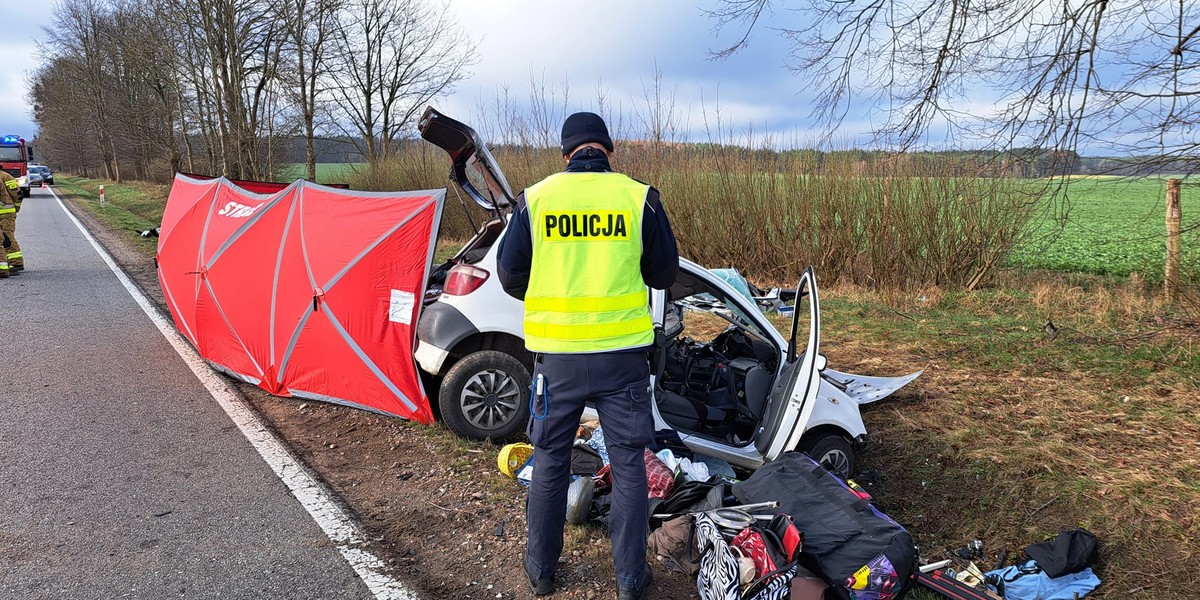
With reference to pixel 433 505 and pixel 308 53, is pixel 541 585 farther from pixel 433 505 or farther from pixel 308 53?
pixel 308 53

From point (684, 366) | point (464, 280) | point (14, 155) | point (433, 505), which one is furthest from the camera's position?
point (14, 155)

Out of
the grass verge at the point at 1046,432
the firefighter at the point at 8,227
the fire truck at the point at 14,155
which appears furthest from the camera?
the fire truck at the point at 14,155

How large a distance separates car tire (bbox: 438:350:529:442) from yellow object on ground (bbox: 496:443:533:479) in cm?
49

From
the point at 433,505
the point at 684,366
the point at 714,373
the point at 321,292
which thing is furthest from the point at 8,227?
the point at 714,373

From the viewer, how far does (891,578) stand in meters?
3.26

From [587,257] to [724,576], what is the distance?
144 cm

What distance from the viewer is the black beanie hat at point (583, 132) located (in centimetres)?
325

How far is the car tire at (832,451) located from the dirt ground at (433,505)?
152cm

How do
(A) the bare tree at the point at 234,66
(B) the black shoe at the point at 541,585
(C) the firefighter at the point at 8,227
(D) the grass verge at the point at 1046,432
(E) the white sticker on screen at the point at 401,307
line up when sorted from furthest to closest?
(A) the bare tree at the point at 234,66 < (C) the firefighter at the point at 8,227 < (E) the white sticker on screen at the point at 401,307 < (D) the grass verge at the point at 1046,432 < (B) the black shoe at the point at 541,585

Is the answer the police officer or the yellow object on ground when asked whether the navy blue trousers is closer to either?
the police officer

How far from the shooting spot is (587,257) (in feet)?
10.4

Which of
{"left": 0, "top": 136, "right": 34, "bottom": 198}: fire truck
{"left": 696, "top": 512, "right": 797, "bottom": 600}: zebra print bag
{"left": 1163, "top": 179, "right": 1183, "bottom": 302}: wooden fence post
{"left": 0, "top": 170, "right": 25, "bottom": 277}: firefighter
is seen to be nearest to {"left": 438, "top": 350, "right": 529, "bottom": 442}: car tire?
{"left": 696, "top": 512, "right": 797, "bottom": 600}: zebra print bag

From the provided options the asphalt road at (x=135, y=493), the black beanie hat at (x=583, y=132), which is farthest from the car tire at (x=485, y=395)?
the black beanie hat at (x=583, y=132)

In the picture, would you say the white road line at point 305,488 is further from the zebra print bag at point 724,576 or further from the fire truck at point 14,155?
the fire truck at point 14,155
